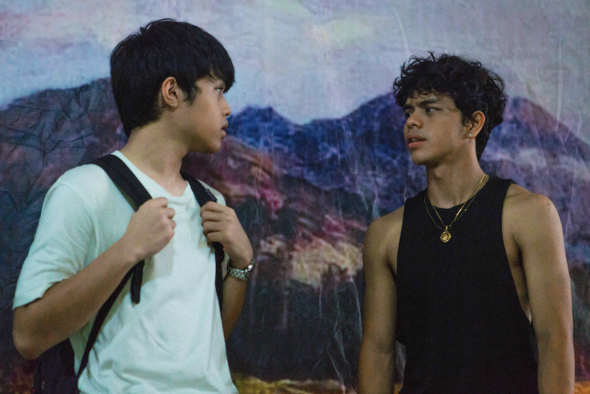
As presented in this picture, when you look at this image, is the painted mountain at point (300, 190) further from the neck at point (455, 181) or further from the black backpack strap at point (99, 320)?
the black backpack strap at point (99, 320)

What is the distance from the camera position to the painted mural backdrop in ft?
4.73

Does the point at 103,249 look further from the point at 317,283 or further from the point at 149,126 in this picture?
the point at 317,283

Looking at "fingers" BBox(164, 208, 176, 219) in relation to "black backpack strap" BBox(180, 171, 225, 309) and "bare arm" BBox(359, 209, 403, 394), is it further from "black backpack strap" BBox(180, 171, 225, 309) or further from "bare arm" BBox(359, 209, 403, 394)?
"bare arm" BBox(359, 209, 403, 394)

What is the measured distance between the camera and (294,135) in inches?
63.1

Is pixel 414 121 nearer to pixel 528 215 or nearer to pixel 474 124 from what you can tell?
pixel 474 124

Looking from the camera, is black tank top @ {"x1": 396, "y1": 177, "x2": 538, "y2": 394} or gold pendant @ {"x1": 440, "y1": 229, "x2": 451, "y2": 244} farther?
gold pendant @ {"x1": 440, "y1": 229, "x2": 451, "y2": 244}

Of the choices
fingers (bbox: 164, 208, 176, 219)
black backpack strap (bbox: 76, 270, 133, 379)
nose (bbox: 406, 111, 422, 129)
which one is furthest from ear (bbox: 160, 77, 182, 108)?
nose (bbox: 406, 111, 422, 129)

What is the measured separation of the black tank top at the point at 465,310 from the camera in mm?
1321

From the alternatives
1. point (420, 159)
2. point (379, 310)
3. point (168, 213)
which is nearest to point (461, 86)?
point (420, 159)

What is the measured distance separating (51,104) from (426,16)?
1.13 metres

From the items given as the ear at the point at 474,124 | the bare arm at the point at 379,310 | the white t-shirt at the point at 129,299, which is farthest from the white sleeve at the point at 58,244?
the ear at the point at 474,124

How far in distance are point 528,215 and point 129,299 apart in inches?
37.8

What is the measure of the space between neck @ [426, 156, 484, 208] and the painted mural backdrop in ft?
0.63

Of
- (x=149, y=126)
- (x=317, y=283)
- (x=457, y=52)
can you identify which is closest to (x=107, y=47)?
(x=149, y=126)
